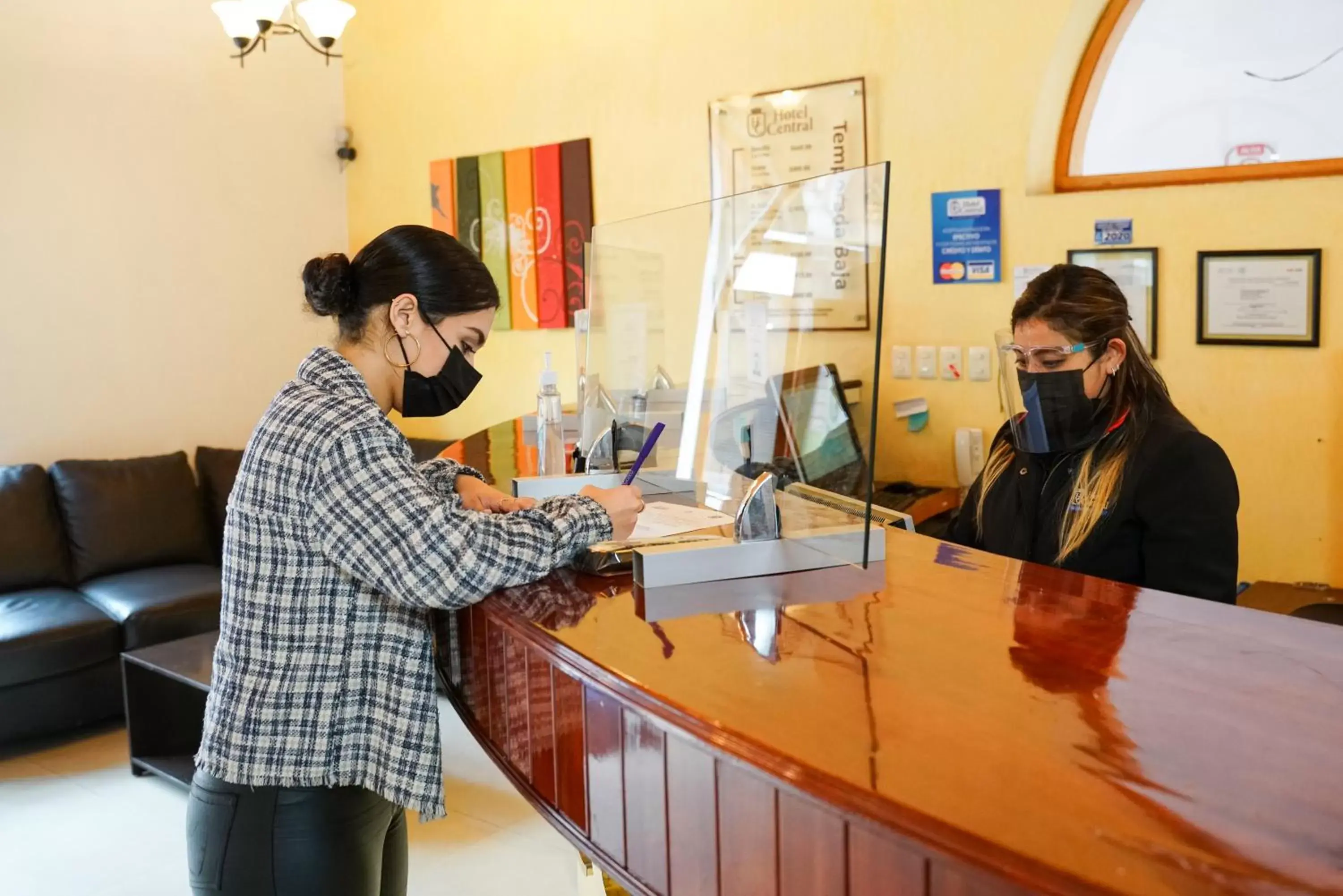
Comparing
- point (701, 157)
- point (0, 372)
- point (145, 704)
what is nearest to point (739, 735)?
point (145, 704)

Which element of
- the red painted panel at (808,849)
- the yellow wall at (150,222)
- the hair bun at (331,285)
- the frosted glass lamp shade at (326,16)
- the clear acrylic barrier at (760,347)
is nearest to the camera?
the red painted panel at (808,849)

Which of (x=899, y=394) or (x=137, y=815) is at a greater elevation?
(x=899, y=394)

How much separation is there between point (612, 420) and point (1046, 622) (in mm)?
1147

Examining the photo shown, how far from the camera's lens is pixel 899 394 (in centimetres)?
397

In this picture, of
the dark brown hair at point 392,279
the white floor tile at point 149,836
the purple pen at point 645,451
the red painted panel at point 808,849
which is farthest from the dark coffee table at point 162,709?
the red painted panel at point 808,849

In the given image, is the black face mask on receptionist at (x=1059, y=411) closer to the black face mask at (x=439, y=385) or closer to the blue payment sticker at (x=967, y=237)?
the black face mask at (x=439, y=385)

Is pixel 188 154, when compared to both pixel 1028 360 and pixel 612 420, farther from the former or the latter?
pixel 1028 360

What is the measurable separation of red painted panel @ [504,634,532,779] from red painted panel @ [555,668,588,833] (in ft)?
0.35

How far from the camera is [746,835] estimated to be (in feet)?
3.59

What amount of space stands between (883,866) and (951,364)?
3023 millimetres

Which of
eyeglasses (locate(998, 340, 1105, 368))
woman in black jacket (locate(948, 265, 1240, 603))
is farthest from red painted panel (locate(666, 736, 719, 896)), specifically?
eyeglasses (locate(998, 340, 1105, 368))

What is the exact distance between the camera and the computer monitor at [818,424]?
1711 mm

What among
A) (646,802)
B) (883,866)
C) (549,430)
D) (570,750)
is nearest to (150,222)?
(549,430)

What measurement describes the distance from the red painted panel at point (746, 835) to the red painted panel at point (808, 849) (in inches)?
0.5
